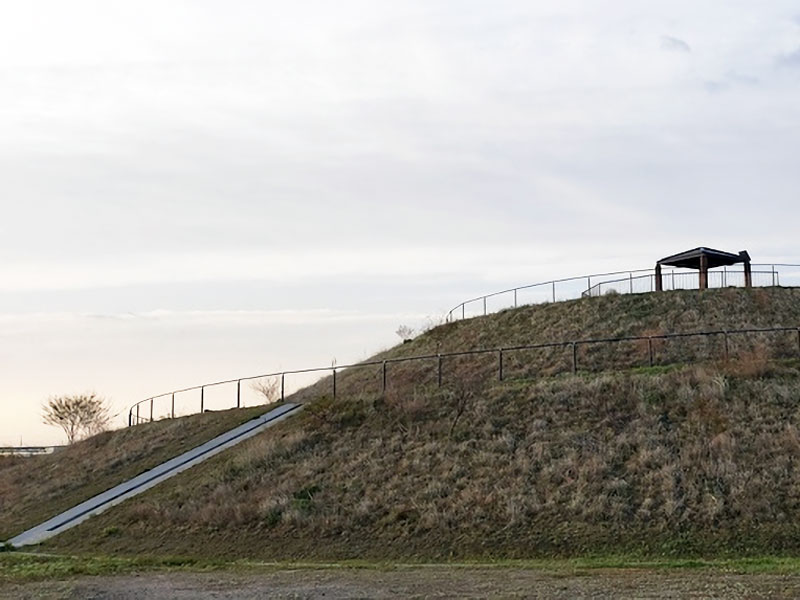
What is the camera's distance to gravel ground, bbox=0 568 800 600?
16.7m

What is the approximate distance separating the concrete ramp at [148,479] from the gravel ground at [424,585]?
992 centimetres

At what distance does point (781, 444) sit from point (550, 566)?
31.4 feet

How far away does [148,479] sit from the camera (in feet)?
109

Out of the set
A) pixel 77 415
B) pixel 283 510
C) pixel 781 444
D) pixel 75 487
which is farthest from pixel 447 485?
pixel 77 415

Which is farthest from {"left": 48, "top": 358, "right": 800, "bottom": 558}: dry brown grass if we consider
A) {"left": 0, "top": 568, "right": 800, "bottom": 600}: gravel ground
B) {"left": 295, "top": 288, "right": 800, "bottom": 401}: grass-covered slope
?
{"left": 295, "top": 288, "right": 800, "bottom": 401}: grass-covered slope

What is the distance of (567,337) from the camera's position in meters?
43.1

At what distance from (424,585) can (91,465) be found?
22.8 meters

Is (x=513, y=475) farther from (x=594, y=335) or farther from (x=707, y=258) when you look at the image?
(x=707, y=258)

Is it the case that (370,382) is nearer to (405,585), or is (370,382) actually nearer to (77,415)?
(405,585)

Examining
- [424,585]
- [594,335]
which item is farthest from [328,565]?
[594,335]

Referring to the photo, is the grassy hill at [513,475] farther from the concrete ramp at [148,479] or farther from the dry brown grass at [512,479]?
the concrete ramp at [148,479]

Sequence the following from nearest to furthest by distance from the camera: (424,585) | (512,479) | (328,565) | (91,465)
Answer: (424,585), (328,565), (512,479), (91,465)

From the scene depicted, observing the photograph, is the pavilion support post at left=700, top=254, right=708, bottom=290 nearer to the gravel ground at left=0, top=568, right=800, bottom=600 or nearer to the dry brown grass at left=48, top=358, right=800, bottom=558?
the dry brown grass at left=48, top=358, right=800, bottom=558

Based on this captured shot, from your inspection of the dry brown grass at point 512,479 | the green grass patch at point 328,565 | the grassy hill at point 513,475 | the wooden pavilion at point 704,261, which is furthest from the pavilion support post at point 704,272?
the green grass patch at point 328,565
